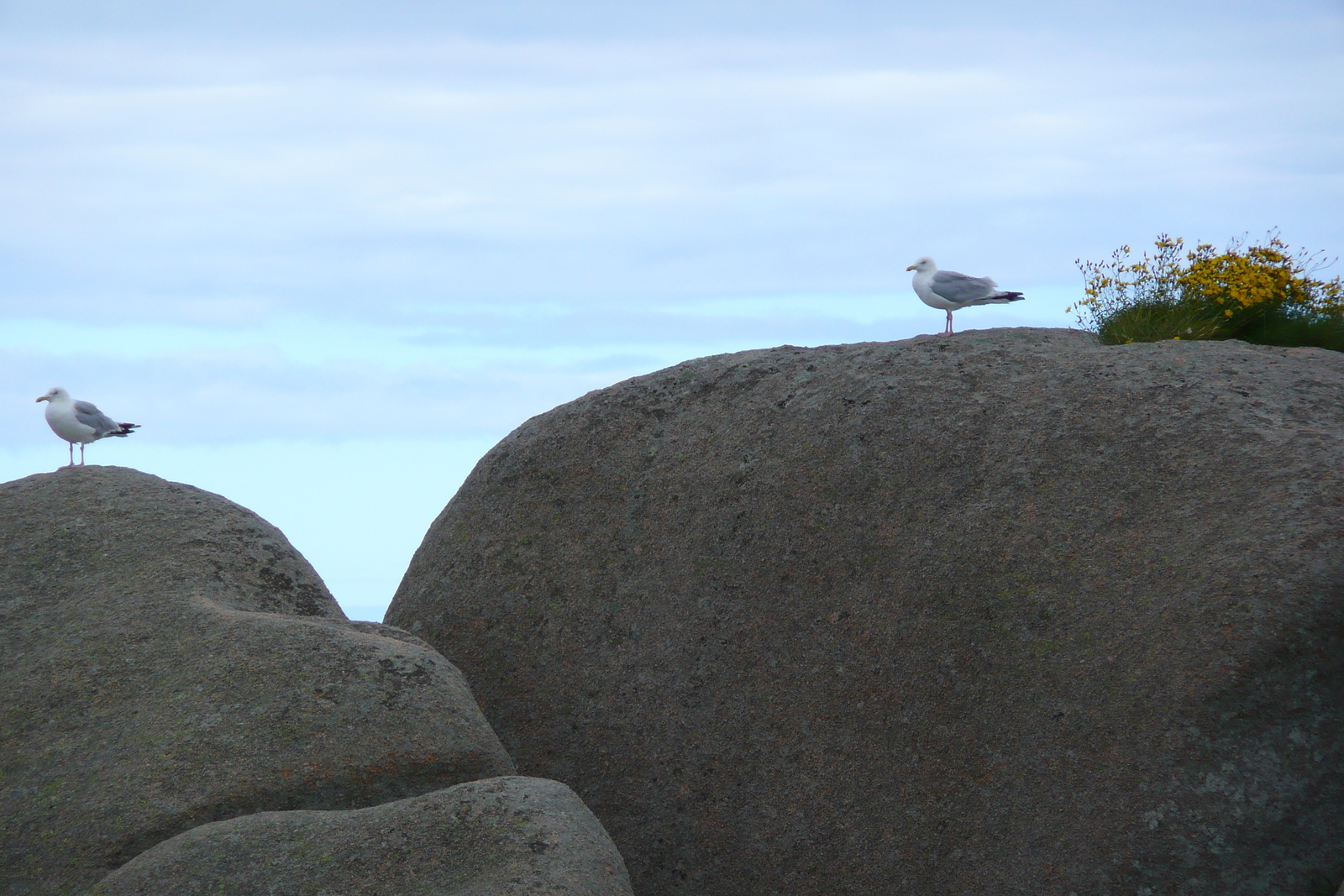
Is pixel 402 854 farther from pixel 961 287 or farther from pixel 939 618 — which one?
pixel 961 287

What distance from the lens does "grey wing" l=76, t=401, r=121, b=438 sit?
43.7ft

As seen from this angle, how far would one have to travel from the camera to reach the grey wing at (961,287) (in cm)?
1058

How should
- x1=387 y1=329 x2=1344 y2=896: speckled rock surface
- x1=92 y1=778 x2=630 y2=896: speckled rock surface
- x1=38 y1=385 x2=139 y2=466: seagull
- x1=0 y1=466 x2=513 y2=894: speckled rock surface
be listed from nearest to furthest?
1. x1=92 y1=778 x2=630 y2=896: speckled rock surface
2. x1=0 y1=466 x2=513 y2=894: speckled rock surface
3. x1=387 y1=329 x2=1344 y2=896: speckled rock surface
4. x1=38 y1=385 x2=139 y2=466: seagull

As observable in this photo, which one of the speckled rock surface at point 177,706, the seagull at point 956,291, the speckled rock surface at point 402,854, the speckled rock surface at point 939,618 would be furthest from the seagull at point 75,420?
the seagull at point 956,291

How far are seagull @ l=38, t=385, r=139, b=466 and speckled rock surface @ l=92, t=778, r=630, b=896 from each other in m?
7.90

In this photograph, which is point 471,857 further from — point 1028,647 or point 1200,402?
point 1200,402

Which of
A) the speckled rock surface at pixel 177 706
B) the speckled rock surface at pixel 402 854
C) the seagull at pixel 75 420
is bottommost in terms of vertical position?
the speckled rock surface at pixel 402 854

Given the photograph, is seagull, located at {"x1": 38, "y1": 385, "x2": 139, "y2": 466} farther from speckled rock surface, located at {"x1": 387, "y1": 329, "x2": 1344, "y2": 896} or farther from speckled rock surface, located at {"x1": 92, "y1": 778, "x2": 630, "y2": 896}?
speckled rock surface, located at {"x1": 92, "y1": 778, "x2": 630, "y2": 896}

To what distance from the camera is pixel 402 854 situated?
Result: 21.7ft

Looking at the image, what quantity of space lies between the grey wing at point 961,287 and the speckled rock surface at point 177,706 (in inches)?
221

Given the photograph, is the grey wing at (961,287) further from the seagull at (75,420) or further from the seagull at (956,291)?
the seagull at (75,420)

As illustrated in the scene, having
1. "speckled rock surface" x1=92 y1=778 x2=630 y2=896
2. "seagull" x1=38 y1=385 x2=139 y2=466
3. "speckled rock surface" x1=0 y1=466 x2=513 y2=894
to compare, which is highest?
"seagull" x1=38 y1=385 x2=139 y2=466

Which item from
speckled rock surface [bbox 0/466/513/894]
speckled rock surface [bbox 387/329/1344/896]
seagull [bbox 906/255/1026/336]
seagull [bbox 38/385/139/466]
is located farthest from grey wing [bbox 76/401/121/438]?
seagull [bbox 906/255/1026/336]

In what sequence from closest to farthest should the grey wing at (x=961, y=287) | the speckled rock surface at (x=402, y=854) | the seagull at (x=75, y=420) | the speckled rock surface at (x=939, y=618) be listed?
the speckled rock surface at (x=402, y=854)
the speckled rock surface at (x=939, y=618)
the grey wing at (x=961, y=287)
the seagull at (x=75, y=420)
